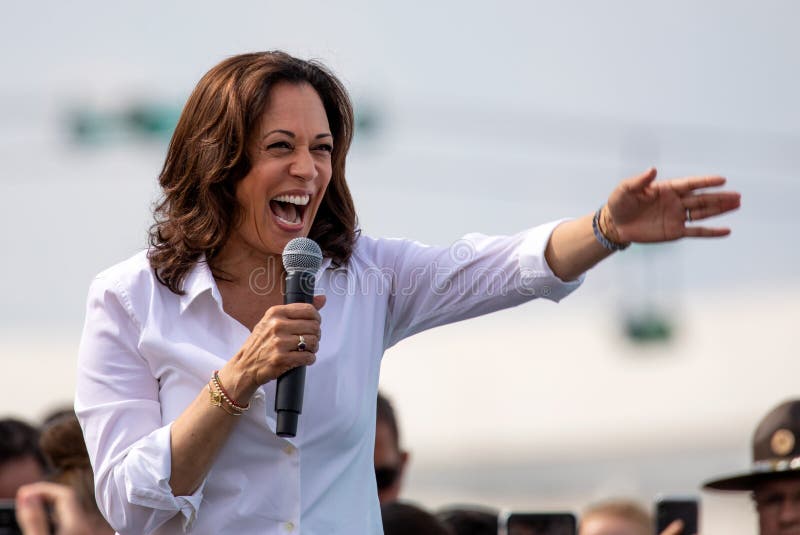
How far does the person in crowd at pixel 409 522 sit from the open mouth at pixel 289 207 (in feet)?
5.07

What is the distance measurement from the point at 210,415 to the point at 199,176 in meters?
0.68

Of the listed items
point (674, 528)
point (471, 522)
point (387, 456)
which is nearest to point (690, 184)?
point (674, 528)

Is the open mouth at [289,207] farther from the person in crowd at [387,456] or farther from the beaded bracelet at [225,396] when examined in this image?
the person in crowd at [387,456]

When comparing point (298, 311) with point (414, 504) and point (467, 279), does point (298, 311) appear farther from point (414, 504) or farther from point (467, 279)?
point (414, 504)

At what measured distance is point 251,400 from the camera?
3641 millimetres

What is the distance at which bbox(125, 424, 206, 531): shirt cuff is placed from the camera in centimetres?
355

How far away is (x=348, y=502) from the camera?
3.73 meters

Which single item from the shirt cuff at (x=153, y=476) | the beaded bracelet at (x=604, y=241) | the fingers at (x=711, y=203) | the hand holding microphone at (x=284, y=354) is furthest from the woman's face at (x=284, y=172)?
the fingers at (x=711, y=203)

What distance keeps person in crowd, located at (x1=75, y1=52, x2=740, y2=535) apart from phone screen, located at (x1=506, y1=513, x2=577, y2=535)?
1217 millimetres

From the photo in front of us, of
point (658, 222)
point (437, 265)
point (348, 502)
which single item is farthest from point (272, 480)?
point (658, 222)

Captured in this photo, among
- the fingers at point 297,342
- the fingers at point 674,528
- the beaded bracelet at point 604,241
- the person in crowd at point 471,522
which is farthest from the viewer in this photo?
the person in crowd at point 471,522

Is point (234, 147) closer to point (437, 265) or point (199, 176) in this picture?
point (199, 176)

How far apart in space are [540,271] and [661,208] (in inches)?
13.0

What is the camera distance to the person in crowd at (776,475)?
16.2ft
